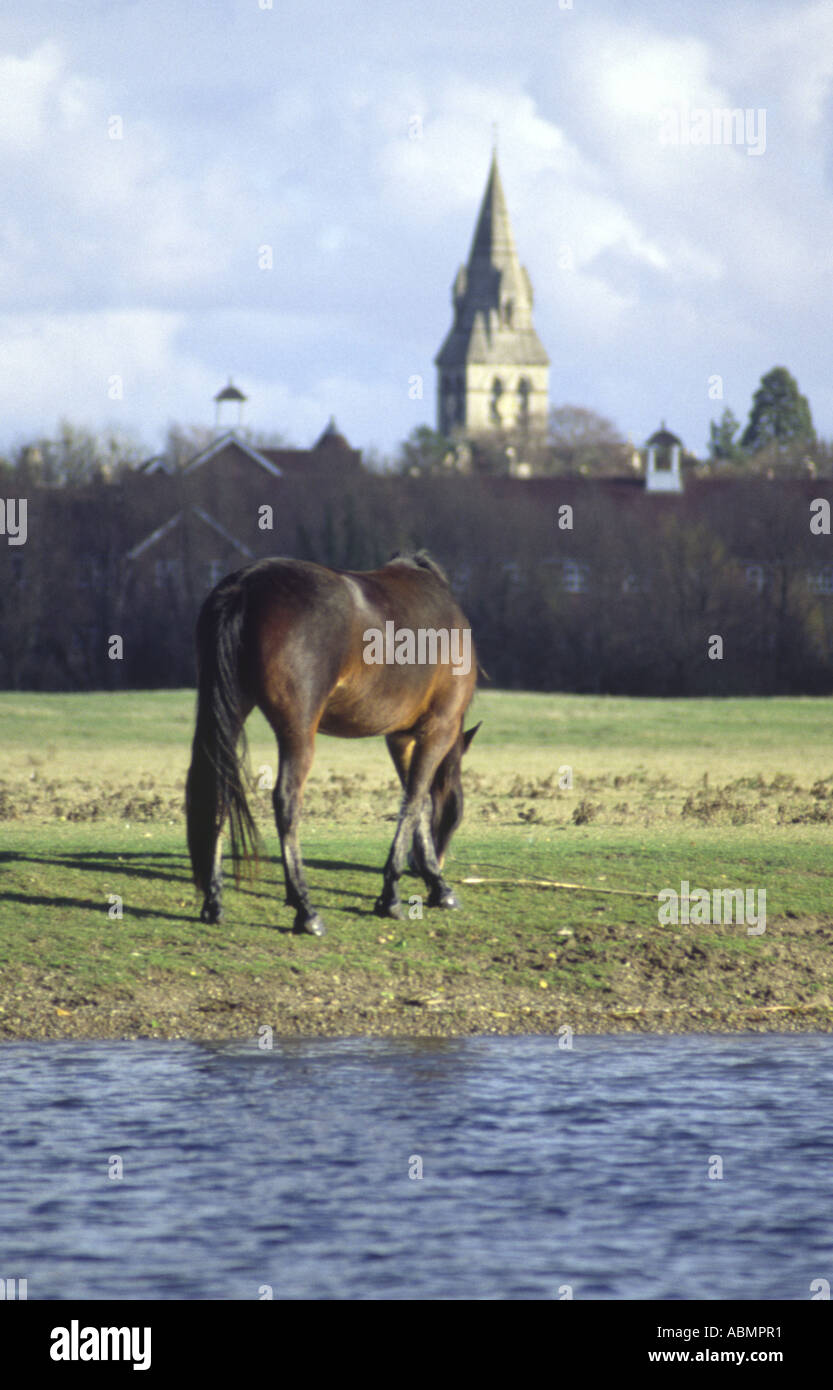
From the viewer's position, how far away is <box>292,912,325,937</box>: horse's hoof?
13.7 metres

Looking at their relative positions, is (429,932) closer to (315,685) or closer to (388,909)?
(388,909)

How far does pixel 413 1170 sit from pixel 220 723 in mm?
4778

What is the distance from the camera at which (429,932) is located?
557 inches

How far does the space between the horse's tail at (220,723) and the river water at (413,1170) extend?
2.04 meters

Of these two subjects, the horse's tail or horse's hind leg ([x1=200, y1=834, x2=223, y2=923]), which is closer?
the horse's tail

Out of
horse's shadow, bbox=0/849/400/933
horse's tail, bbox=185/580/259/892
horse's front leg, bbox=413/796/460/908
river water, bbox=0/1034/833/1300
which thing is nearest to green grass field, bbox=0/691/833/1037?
horse's shadow, bbox=0/849/400/933

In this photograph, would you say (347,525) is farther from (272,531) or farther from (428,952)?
(428,952)

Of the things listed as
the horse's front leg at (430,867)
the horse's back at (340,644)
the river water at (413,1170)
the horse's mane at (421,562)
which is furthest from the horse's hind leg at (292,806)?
the horse's mane at (421,562)

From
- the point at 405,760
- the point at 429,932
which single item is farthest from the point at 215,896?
the point at 405,760

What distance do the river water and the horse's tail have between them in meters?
2.04

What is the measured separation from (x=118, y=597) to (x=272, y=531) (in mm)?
6515

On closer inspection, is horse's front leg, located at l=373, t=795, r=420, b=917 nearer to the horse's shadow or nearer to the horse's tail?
the horse's shadow
